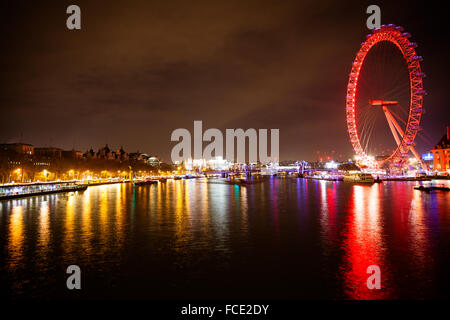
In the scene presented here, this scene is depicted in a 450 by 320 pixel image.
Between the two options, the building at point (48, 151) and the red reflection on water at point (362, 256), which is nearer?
the red reflection on water at point (362, 256)

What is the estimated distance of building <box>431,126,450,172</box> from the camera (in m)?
101

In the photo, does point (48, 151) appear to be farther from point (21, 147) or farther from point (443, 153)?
point (443, 153)

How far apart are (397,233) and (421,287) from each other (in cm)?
860

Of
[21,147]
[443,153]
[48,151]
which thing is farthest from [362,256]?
[48,151]

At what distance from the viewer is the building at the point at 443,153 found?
331 ft

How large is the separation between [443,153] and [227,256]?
362 feet

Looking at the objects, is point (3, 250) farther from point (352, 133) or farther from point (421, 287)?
point (352, 133)

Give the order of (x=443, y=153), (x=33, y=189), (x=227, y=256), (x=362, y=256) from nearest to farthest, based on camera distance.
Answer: (x=362, y=256), (x=227, y=256), (x=33, y=189), (x=443, y=153)

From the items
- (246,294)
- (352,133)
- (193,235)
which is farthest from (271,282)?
(352,133)

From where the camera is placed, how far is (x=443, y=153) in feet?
335

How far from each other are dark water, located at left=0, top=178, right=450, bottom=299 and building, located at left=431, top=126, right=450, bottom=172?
91.8 m

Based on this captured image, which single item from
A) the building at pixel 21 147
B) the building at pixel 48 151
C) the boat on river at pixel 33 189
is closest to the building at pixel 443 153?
the boat on river at pixel 33 189

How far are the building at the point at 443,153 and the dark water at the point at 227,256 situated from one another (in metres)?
91.8

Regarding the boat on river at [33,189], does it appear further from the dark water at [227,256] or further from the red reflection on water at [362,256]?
the red reflection on water at [362,256]
